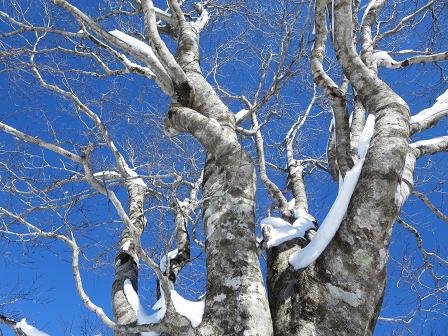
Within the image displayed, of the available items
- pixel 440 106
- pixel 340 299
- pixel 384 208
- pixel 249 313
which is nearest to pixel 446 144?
pixel 440 106

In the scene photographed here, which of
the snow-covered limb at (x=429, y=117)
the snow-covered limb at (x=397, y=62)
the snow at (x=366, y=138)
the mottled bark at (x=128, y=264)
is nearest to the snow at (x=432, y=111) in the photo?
the snow-covered limb at (x=429, y=117)

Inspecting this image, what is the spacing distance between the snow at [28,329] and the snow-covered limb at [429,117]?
2.68m

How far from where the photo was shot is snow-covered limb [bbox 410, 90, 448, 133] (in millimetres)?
2469

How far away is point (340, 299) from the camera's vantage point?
1.77 meters

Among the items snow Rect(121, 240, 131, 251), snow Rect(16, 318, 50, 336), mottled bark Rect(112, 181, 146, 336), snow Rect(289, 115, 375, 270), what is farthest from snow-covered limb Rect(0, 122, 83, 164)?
snow Rect(289, 115, 375, 270)

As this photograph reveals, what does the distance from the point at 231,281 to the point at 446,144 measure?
1867 mm

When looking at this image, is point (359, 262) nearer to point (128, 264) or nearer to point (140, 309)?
point (140, 309)

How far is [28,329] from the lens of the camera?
7.86 feet

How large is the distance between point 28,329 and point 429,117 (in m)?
2.96

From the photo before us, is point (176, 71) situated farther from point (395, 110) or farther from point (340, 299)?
point (340, 299)

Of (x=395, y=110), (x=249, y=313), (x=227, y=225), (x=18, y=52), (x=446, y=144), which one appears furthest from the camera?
(x=18, y=52)

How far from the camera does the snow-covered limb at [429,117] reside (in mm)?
2469

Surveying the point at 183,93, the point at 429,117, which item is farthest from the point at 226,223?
the point at 429,117

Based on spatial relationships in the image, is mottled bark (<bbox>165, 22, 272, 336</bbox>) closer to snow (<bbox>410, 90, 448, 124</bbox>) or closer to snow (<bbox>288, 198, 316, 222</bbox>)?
snow (<bbox>288, 198, 316, 222</bbox>)
